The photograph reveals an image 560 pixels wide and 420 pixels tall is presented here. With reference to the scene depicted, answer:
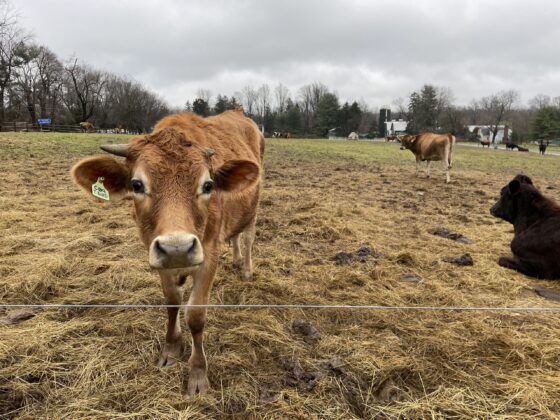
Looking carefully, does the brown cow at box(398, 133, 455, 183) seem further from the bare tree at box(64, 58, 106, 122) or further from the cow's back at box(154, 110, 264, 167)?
the bare tree at box(64, 58, 106, 122)

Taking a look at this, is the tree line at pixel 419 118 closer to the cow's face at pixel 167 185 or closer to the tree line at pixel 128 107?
the tree line at pixel 128 107

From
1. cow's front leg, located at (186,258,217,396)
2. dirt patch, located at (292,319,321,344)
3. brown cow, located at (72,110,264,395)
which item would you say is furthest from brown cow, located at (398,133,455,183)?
cow's front leg, located at (186,258,217,396)

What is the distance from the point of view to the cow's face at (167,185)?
2.06m

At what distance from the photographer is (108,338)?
10.6 feet

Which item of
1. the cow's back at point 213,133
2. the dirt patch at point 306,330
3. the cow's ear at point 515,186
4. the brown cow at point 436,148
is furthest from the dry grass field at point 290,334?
the brown cow at point 436,148

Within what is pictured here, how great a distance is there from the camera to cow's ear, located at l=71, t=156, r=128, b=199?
252cm

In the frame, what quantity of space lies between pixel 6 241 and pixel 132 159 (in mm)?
4222

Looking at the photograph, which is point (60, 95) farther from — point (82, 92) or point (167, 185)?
point (167, 185)

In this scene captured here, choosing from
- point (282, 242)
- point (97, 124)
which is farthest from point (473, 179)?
point (97, 124)

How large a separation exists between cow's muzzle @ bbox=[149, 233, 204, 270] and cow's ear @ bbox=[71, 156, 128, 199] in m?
0.81

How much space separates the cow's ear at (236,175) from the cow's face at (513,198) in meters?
5.09

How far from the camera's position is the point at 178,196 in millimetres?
2305

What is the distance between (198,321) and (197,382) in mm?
440

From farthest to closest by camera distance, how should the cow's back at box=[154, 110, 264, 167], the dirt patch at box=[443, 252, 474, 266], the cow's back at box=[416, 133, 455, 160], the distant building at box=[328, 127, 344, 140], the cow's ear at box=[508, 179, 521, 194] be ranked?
the distant building at box=[328, 127, 344, 140], the cow's back at box=[416, 133, 455, 160], the cow's ear at box=[508, 179, 521, 194], the dirt patch at box=[443, 252, 474, 266], the cow's back at box=[154, 110, 264, 167]
